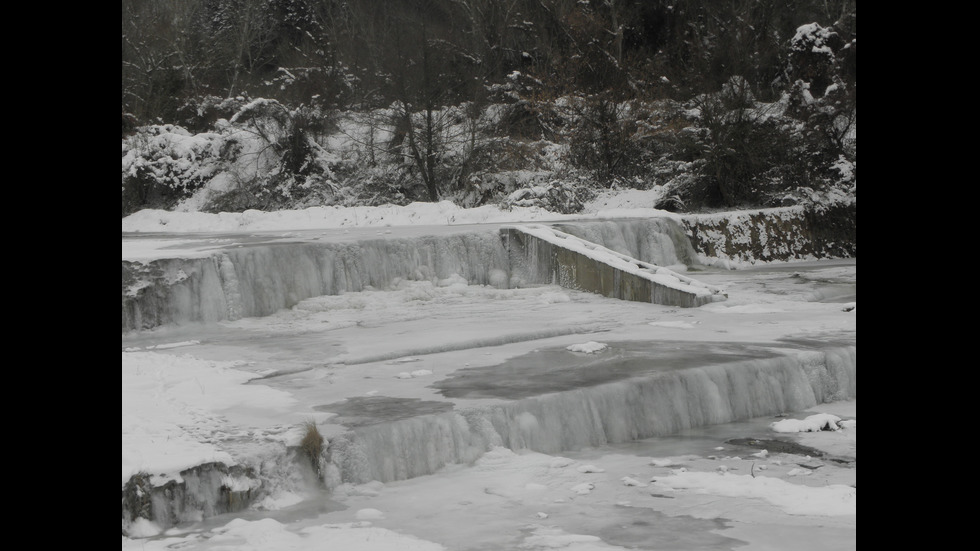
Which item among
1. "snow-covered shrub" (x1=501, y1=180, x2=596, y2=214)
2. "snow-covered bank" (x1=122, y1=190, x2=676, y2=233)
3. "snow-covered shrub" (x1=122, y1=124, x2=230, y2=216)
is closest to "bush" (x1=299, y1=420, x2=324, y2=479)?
"snow-covered bank" (x1=122, y1=190, x2=676, y2=233)

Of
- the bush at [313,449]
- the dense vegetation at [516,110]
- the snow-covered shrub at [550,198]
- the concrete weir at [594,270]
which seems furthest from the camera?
the dense vegetation at [516,110]

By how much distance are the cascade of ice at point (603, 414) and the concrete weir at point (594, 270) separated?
4490 mm

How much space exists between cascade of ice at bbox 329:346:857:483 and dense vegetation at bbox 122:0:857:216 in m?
13.3

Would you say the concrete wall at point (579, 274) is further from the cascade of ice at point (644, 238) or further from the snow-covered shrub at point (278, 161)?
the snow-covered shrub at point (278, 161)

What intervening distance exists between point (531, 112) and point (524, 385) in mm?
20230

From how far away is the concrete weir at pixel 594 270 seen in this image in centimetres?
1505

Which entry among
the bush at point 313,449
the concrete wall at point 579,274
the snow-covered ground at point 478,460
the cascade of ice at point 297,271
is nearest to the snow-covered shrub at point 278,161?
the cascade of ice at point 297,271

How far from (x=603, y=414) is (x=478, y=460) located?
1.40m

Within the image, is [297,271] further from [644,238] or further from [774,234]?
[774,234]

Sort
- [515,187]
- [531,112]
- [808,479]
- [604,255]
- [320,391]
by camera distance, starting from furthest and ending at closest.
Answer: [531,112]
[515,187]
[604,255]
[320,391]
[808,479]

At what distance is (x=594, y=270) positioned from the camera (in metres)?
16.1
